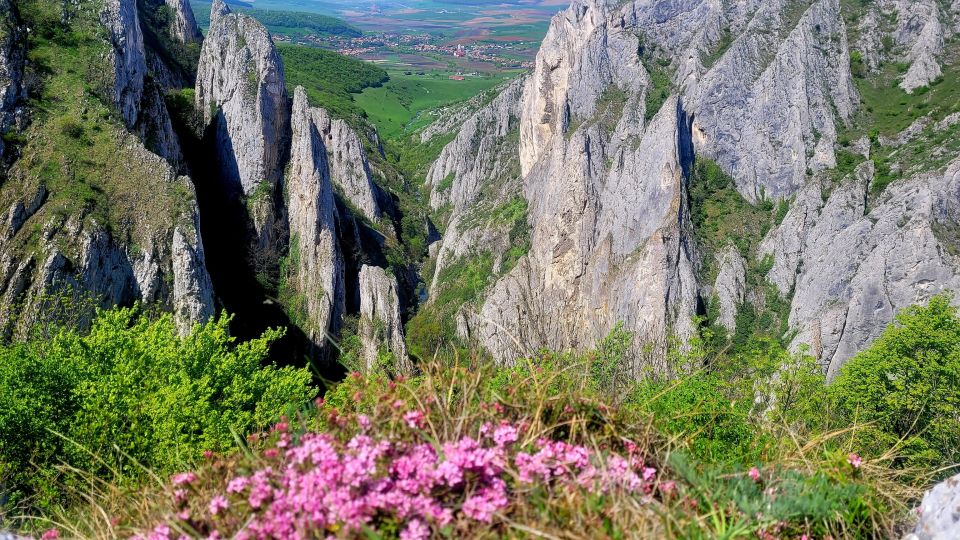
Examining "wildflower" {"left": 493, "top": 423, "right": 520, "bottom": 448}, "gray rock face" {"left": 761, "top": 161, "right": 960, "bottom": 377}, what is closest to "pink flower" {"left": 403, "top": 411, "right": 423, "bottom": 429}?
"wildflower" {"left": 493, "top": 423, "right": 520, "bottom": 448}

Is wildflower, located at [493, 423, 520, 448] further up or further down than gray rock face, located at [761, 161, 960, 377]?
further up

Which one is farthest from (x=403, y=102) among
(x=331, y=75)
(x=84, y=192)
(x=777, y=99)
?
(x=84, y=192)

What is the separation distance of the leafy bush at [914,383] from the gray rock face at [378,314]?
36.4 metres

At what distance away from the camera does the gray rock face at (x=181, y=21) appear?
81250 mm

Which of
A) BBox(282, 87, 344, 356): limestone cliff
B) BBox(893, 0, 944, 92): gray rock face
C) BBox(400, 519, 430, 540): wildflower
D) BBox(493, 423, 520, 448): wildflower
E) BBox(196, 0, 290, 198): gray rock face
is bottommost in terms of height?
BBox(282, 87, 344, 356): limestone cliff

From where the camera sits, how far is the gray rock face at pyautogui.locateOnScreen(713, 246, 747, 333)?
200ft

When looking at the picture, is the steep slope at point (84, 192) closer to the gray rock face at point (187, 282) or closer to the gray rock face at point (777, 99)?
the gray rock face at point (187, 282)

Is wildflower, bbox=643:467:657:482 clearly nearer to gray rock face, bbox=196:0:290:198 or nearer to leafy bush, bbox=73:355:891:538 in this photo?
leafy bush, bbox=73:355:891:538

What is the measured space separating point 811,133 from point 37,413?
71.2 m

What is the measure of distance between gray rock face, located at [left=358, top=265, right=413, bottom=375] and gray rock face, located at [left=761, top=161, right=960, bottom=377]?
34.5m

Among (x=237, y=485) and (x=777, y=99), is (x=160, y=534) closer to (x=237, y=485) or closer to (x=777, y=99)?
(x=237, y=485)

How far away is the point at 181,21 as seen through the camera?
Answer: 8238 cm

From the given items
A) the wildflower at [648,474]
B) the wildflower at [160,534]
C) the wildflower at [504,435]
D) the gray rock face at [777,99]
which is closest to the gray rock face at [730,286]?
the gray rock face at [777,99]

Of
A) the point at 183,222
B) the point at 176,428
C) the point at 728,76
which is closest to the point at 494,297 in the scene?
the point at 728,76
